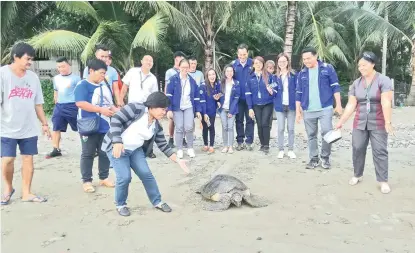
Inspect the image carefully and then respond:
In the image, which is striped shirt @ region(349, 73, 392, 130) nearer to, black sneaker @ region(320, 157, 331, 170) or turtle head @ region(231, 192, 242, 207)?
black sneaker @ region(320, 157, 331, 170)

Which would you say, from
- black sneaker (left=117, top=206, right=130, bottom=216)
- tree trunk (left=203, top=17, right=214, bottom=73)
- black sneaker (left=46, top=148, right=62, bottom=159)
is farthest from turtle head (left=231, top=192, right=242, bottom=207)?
tree trunk (left=203, top=17, right=214, bottom=73)

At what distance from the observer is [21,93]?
14.1 ft

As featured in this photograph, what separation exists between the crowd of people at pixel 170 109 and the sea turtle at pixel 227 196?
0.53 metres

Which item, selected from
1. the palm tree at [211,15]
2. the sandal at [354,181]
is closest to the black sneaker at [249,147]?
the sandal at [354,181]

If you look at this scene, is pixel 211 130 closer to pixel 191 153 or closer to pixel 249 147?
pixel 191 153

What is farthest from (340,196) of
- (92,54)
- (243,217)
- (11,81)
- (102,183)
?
(92,54)

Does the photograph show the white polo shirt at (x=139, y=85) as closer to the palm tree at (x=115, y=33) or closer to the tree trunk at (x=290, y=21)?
the palm tree at (x=115, y=33)

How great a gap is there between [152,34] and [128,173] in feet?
25.1

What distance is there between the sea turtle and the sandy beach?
9cm

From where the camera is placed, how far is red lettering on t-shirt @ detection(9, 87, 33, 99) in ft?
13.9

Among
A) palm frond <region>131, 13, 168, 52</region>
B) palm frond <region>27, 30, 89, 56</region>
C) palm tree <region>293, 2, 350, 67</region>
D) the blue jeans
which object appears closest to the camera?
the blue jeans

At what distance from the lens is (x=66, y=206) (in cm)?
443

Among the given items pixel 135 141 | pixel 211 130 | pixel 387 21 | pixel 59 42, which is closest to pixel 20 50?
pixel 135 141

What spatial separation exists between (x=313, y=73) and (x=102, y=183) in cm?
321
